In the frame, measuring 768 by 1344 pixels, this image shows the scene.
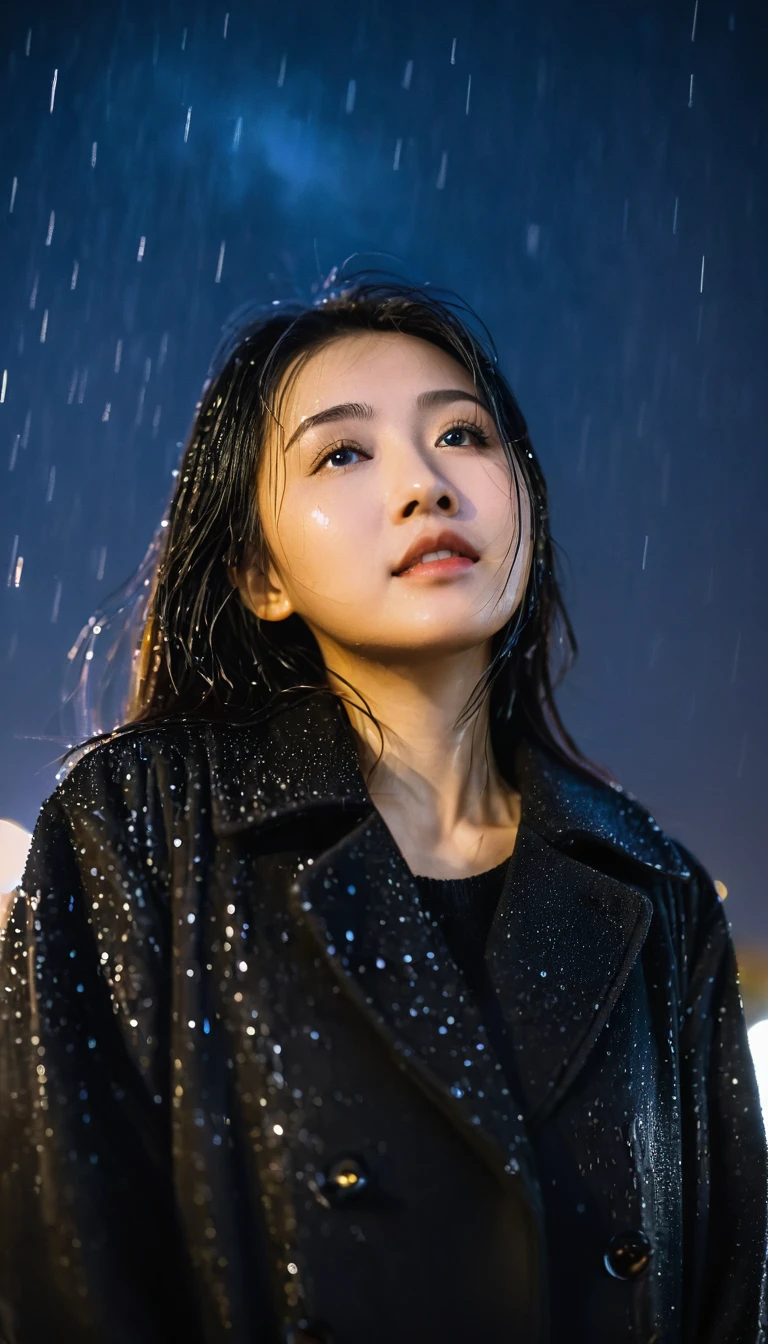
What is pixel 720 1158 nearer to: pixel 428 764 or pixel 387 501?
pixel 428 764

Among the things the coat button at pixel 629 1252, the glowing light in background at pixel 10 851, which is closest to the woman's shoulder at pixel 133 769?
the coat button at pixel 629 1252

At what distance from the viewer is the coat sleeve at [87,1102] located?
0.79 meters

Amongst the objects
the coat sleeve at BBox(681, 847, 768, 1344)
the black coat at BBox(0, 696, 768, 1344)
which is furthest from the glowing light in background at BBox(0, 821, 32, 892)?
the coat sleeve at BBox(681, 847, 768, 1344)

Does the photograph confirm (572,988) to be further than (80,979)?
Yes

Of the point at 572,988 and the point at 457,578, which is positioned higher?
the point at 457,578

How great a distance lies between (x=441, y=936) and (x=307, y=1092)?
182 millimetres

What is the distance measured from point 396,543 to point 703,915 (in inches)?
23.4

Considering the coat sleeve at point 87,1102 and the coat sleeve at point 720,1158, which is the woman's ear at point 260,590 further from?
the coat sleeve at point 720,1158

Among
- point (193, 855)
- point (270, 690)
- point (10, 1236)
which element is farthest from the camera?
point (270, 690)

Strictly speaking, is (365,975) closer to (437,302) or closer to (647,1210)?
(647,1210)

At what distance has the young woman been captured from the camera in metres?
0.84

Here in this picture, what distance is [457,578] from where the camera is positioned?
1030 millimetres

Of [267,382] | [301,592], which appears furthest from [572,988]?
[267,382]

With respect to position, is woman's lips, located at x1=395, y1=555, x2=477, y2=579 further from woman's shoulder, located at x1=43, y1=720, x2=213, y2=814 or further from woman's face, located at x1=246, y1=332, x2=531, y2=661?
woman's shoulder, located at x1=43, y1=720, x2=213, y2=814
